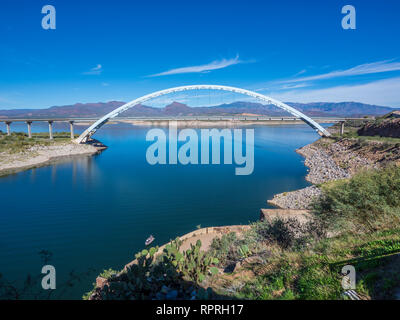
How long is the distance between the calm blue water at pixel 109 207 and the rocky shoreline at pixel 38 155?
84.5 inches

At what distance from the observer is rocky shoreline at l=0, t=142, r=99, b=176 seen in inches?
866

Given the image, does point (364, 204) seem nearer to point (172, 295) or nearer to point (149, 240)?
point (172, 295)

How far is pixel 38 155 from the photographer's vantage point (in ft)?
86.2

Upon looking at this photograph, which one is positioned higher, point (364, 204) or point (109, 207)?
point (364, 204)

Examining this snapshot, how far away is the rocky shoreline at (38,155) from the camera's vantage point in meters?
22.0

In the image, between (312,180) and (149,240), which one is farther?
(312,180)

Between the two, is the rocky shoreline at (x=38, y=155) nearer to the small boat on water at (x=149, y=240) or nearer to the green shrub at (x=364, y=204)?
the small boat on water at (x=149, y=240)

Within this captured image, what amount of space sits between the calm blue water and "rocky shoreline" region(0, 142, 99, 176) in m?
2.15

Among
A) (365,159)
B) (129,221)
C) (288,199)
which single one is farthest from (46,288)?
(365,159)

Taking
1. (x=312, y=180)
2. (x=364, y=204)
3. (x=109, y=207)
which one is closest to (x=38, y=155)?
(x=109, y=207)

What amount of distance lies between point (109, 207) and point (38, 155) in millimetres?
19546
